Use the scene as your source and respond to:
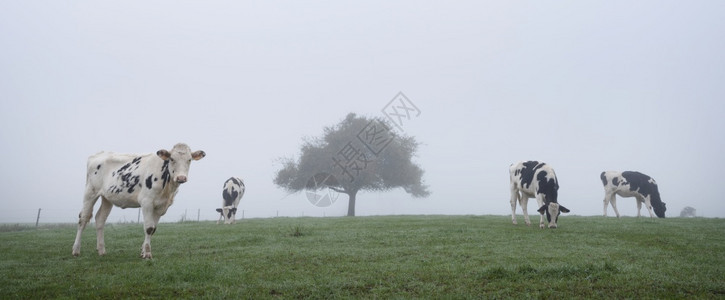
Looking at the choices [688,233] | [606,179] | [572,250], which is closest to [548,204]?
[688,233]

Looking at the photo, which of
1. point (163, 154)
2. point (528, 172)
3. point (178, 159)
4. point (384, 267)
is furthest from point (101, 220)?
point (528, 172)

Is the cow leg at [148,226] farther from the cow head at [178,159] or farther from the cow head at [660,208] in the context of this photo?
the cow head at [660,208]

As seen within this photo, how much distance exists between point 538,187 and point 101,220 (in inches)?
614

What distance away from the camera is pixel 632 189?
86.4ft

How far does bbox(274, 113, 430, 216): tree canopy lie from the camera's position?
1676 inches

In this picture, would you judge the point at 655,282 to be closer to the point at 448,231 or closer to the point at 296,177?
the point at 448,231

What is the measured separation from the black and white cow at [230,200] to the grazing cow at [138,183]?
12.6 meters

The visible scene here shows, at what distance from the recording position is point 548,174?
17.5 meters

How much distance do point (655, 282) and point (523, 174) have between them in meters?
11.6

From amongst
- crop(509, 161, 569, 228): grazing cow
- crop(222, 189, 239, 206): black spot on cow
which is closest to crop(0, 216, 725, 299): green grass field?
crop(509, 161, 569, 228): grazing cow

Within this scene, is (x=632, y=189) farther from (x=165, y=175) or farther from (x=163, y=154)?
(x=163, y=154)

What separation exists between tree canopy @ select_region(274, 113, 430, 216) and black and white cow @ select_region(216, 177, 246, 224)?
16664mm

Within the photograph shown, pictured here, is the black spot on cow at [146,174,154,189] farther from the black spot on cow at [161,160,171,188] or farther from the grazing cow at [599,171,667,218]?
the grazing cow at [599,171,667,218]

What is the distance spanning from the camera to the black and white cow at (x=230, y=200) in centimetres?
2500
